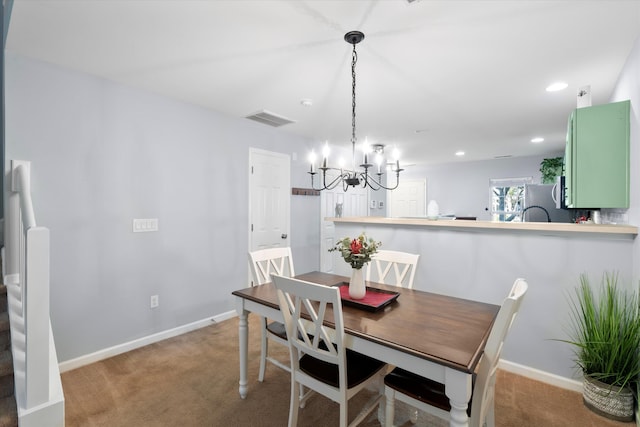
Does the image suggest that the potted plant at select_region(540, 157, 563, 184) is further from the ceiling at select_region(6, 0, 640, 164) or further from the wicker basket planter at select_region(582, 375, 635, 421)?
the wicker basket planter at select_region(582, 375, 635, 421)

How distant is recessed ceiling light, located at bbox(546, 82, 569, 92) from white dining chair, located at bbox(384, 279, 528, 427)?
2302 millimetres

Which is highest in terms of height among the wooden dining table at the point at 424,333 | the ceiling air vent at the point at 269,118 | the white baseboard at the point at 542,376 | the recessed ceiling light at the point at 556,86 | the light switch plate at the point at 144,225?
the recessed ceiling light at the point at 556,86

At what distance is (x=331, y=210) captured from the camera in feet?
17.6

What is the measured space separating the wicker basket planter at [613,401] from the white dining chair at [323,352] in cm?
147

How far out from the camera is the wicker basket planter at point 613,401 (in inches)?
76.8

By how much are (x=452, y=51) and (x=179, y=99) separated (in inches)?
102

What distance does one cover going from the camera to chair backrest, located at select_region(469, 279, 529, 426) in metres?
1.21

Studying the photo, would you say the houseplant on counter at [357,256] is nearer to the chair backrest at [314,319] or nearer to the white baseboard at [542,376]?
the chair backrest at [314,319]

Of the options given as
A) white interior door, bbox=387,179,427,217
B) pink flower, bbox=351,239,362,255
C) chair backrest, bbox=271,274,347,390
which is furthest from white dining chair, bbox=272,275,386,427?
white interior door, bbox=387,179,427,217

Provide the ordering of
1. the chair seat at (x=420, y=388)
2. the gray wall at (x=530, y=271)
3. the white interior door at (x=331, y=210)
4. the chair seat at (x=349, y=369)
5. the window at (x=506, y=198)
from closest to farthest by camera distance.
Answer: the chair seat at (x=420, y=388)
the chair seat at (x=349, y=369)
the gray wall at (x=530, y=271)
the white interior door at (x=331, y=210)
the window at (x=506, y=198)

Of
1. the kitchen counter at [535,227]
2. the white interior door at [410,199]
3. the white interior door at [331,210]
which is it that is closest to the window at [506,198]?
the white interior door at [410,199]

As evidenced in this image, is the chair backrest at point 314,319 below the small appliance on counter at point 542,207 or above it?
below

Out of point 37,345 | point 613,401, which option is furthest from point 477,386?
point 37,345

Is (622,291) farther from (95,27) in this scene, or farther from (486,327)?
(95,27)
